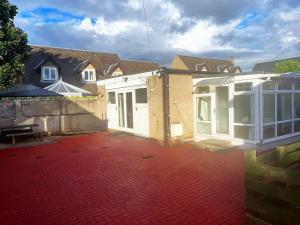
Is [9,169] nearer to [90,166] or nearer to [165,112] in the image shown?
[90,166]

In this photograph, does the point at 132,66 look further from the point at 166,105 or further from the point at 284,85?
the point at 284,85

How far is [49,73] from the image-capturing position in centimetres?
2623

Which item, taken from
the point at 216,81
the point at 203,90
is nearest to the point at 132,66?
the point at 203,90

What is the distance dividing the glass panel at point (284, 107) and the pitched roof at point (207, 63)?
28391 mm

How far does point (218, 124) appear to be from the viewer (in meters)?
11.7

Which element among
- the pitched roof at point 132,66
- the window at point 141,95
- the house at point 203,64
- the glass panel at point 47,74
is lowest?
the window at point 141,95

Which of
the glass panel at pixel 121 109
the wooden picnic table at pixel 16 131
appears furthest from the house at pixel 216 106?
the wooden picnic table at pixel 16 131

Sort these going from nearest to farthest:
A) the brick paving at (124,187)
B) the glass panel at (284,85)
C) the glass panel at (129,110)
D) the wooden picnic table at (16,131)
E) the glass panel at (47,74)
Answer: the brick paving at (124,187)
the glass panel at (284,85)
the wooden picnic table at (16,131)
the glass panel at (129,110)
the glass panel at (47,74)

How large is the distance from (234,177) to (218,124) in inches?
194

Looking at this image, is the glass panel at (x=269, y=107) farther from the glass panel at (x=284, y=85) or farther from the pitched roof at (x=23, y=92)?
the pitched roof at (x=23, y=92)

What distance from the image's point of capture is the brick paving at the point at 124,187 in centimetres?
500

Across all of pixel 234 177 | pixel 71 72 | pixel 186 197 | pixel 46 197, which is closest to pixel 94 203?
pixel 46 197

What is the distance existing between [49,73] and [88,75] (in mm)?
4161

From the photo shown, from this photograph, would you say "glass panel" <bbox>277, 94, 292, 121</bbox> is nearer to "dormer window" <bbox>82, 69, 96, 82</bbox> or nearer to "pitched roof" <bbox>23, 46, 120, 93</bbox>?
"pitched roof" <bbox>23, 46, 120, 93</bbox>
